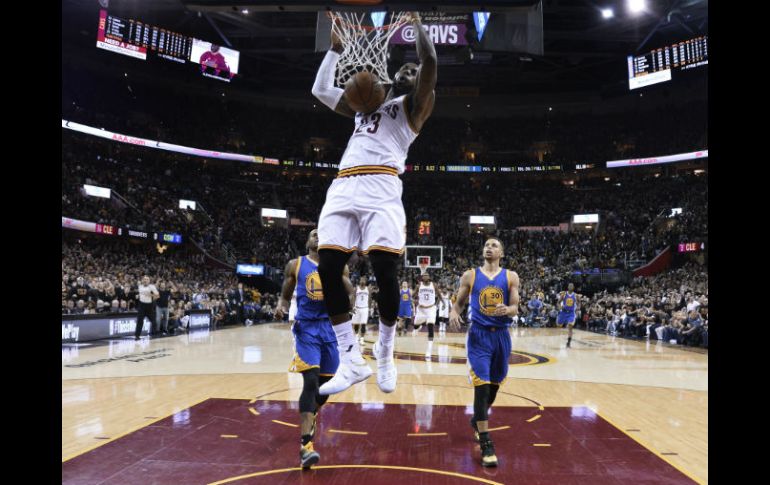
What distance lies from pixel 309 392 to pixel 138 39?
2628 centimetres

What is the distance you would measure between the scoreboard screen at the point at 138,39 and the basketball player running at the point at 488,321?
2567 centimetres

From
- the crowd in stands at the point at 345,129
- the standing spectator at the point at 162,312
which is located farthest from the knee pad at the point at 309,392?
the crowd in stands at the point at 345,129

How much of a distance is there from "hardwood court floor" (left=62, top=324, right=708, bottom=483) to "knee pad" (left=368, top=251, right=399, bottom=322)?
81.4 inches

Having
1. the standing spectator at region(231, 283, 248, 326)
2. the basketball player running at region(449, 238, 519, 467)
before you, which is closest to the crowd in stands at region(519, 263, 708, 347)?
the basketball player running at region(449, 238, 519, 467)

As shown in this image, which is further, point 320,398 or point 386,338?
point 320,398

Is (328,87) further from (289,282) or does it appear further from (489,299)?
(489,299)

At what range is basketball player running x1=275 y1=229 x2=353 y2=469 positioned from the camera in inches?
182

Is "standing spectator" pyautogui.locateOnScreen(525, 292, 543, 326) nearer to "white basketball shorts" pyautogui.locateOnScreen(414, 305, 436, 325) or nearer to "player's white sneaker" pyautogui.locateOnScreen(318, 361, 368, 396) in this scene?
"white basketball shorts" pyautogui.locateOnScreen(414, 305, 436, 325)

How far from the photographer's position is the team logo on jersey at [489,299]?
5.01 meters

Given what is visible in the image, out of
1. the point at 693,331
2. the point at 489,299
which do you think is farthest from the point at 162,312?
the point at 693,331

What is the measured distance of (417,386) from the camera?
7816mm

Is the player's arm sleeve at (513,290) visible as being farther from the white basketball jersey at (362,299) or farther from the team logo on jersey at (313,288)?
the white basketball jersey at (362,299)

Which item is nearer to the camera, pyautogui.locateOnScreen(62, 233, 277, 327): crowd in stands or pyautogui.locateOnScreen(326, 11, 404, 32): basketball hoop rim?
pyautogui.locateOnScreen(326, 11, 404, 32): basketball hoop rim

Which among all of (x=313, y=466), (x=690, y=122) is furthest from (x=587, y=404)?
(x=690, y=122)
